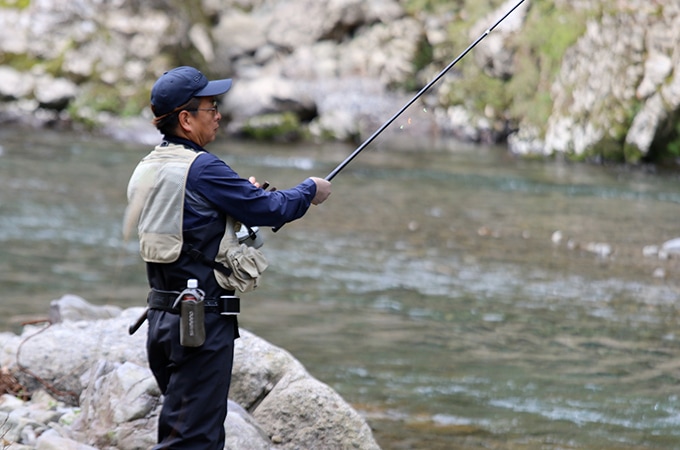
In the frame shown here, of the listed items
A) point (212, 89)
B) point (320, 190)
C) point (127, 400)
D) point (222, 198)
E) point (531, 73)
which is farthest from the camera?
point (531, 73)

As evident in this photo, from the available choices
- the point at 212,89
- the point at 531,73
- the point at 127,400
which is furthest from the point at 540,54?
the point at 212,89

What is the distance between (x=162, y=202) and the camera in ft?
12.4

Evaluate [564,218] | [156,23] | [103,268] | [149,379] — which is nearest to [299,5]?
[156,23]

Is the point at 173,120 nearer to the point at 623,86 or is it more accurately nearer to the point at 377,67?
the point at 623,86

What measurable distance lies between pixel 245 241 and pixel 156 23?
29.8m

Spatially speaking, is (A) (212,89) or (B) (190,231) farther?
(A) (212,89)

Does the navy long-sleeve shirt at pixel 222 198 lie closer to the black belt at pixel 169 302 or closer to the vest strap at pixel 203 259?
the vest strap at pixel 203 259

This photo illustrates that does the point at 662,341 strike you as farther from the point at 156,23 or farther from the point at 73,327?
the point at 156,23

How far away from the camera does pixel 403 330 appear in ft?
30.1

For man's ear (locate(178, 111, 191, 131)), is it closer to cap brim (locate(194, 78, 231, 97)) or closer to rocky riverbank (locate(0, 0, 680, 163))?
cap brim (locate(194, 78, 231, 97))

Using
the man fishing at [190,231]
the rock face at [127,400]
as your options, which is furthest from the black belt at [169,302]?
the rock face at [127,400]

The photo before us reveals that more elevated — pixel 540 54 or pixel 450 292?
pixel 540 54

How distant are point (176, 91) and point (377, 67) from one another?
34.1 metres

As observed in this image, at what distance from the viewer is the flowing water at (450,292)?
7055 mm
